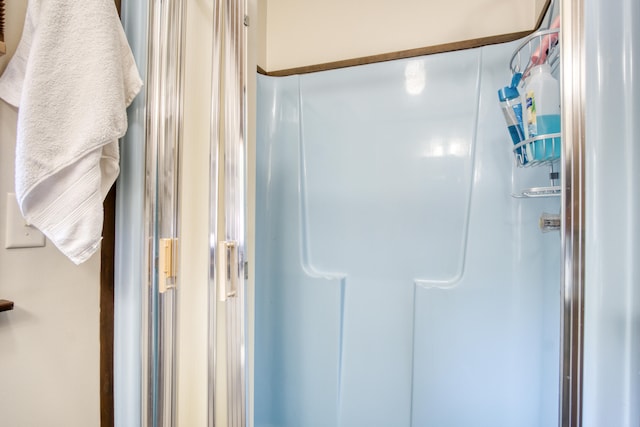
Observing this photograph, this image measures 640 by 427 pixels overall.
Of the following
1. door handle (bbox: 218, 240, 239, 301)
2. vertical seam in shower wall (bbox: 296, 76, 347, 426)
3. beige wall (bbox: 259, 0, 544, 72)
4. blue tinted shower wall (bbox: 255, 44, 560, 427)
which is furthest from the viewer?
vertical seam in shower wall (bbox: 296, 76, 347, 426)

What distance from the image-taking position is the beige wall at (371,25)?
1279mm

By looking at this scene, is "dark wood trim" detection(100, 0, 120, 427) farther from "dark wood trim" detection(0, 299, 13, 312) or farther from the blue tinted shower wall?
the blue tinted shower wall

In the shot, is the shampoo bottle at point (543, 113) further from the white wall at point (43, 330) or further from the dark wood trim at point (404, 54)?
the white wall at point (43, 330)

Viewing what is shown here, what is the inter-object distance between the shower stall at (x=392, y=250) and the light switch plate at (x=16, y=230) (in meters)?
0.17

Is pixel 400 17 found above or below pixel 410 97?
above

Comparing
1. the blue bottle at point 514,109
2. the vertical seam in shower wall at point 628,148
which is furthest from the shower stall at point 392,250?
the blue bottle at point 514,109

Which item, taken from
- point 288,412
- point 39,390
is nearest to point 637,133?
point 39,390

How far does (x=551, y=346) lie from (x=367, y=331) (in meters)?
0.67

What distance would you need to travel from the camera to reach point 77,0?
60 cm

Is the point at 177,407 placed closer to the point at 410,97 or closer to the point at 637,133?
the point at 637,133

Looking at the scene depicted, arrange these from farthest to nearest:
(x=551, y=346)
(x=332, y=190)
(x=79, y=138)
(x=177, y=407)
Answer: (x=332, y=190), (x=551, y=346), (x=177, y=407), (x=79, y=138)

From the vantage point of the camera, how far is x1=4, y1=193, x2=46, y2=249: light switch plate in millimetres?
606

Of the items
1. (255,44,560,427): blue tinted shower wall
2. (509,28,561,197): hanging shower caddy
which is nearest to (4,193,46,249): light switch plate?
(255,44,560,427): blue tinted shower wall

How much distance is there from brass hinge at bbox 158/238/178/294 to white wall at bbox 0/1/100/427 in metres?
0.17
